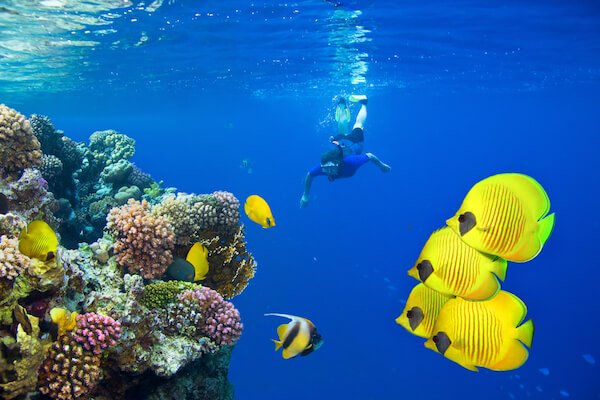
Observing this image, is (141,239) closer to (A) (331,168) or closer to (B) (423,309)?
(B) (423,309)

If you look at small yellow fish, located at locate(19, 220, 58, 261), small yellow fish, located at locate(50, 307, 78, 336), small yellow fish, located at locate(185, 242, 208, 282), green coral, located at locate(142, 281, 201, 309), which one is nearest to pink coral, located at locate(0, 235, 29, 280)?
small yellow fish, located at locate(19, 220, 58, 261)

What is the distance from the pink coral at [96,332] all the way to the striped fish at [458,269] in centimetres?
330

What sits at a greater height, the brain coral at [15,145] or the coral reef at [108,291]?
the brain coral at [15,145]

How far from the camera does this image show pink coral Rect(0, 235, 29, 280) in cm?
372

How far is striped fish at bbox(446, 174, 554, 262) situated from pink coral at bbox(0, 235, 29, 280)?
377cm

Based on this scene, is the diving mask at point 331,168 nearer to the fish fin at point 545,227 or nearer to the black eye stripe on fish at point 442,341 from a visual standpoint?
the black eye stripe on fish at point 442,341

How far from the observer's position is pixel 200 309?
18.3ft

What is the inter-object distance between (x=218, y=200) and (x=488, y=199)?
5520 millimetres

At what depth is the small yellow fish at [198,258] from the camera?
5.97 m

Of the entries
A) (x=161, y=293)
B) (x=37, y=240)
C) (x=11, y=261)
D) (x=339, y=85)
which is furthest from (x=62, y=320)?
(x=339, y=85)

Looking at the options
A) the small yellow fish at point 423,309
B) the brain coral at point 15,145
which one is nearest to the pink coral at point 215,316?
the brain coral at point 15,145

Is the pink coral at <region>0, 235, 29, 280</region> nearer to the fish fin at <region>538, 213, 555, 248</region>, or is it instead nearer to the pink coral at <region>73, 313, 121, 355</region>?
the pink coral at <region>73, 313, 121, 355</region>

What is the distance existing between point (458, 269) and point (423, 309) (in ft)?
1.85

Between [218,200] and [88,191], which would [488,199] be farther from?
[88,191]
